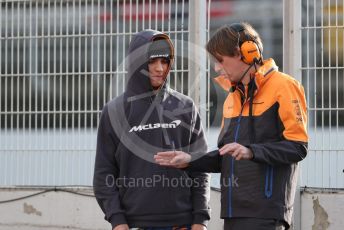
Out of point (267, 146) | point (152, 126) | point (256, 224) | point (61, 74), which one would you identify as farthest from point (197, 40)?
point (256, 224)

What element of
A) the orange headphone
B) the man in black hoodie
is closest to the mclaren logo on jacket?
the man in black hoodie

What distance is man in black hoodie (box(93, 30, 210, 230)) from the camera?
171 inches

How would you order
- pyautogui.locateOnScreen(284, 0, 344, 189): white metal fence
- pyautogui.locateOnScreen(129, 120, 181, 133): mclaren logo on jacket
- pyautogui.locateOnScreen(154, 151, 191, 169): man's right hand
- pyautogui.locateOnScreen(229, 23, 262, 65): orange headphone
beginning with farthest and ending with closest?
pyautogui.locateOnScreen(284, 0, 344, 189): white metal fence → pyautogui.locateOnScreen(129, 120, 181, 133): mclaren logo on jacket → pyautogui.locateOnScreen(154, 151, 191, 169): man's right hand → pyautogui.locateOnScreen(229, 23, 262, 65): orange headphone

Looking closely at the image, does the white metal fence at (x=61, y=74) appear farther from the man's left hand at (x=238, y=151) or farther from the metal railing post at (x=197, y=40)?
the man's left hand at (x=238, y=151)

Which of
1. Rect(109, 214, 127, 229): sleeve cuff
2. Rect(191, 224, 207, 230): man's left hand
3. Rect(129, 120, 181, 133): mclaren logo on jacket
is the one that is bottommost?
Rect(191, 224, 207, 230): man's left hand

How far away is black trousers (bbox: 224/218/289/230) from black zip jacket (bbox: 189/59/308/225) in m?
0.03

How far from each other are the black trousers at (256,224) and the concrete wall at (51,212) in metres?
3.24

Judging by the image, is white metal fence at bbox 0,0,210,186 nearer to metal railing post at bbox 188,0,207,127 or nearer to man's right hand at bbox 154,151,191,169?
metal railing post at bbox 188,0,207,127

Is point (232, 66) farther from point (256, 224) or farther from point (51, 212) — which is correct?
point (51, 212)

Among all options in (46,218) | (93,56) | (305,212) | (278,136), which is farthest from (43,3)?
(278,136)

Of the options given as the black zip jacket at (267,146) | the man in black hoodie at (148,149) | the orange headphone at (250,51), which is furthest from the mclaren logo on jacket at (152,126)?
the orange headphone at (250,51)

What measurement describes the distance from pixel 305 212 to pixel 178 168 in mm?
2669

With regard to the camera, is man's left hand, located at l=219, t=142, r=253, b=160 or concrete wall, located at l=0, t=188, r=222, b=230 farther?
concrete wall, located at l=0, t=188, r=222, b=230

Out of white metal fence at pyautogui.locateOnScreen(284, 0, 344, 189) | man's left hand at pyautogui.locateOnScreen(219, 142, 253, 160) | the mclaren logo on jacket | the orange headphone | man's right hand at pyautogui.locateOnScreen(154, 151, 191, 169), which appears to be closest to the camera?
man's left hand at pyautogui.locateOnScreen(219, 142, 253, 160)
